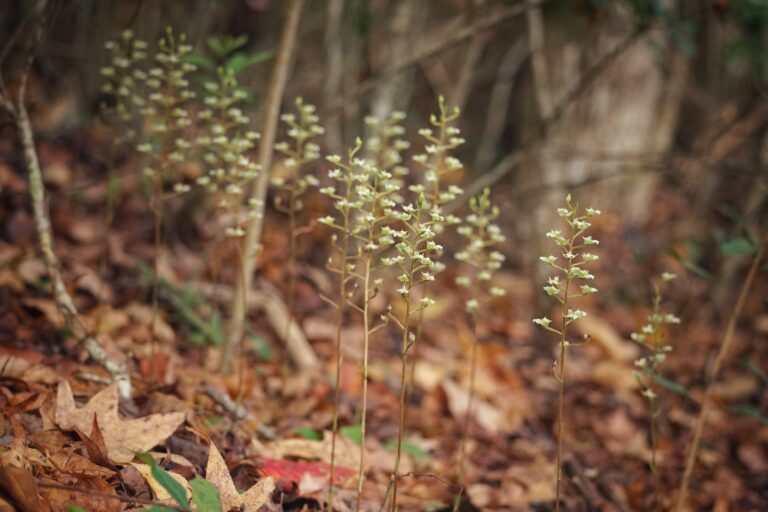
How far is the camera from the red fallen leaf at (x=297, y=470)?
1.97 meters

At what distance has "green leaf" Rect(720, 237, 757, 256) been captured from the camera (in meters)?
Answer: 2.28

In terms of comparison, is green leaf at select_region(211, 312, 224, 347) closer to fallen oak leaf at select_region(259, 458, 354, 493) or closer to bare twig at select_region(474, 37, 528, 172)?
fallen oak leaf at select_region(259, 458, 354, 493)

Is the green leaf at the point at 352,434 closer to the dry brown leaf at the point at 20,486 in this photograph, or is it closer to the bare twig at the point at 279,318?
the bare twig at the point at 279,318

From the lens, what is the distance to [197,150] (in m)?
4.25

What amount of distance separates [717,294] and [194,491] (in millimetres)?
4315

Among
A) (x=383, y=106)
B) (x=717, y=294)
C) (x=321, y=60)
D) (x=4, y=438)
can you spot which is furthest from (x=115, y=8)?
(x=717, y=294)

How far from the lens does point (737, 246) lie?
232 centimetres

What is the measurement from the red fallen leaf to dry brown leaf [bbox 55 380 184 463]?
0.31 meters

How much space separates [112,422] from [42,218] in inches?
30.1

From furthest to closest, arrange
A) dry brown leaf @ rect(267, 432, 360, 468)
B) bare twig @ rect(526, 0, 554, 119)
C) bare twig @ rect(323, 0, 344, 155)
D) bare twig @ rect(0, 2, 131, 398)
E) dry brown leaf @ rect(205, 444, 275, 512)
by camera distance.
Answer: bare twig @ rect(526, 0, 554, 119), bare twig @ rect(323, 0, 344, 155), dry brown leaf @ rect(267, 432, 360, 468), bare twig @ rect(0, 2, 131, 398), dry brown leaf @ rect(205, 444, 275, 512)

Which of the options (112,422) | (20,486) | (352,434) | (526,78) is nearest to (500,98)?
(526,78)

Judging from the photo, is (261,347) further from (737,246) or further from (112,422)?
(737,246)

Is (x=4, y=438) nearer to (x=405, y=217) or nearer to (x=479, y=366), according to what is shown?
(x=405, y=217)

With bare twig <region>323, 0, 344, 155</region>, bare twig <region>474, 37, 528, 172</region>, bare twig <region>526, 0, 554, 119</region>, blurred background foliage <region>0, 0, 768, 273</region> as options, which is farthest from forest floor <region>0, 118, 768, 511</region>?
bare twig <region>474, 37, 528, 172</region>
